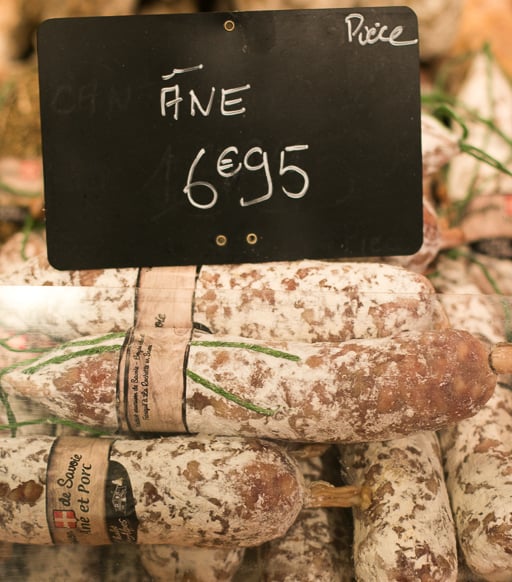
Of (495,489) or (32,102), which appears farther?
(32,102)

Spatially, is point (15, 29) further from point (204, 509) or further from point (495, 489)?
point (495, 489)

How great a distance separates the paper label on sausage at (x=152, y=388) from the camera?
1379 mm

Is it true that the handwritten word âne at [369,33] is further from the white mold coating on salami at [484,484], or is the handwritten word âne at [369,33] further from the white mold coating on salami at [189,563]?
the white mold coating on salami at [189,563]

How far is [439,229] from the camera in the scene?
1.96 meters

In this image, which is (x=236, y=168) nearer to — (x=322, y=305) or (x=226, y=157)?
(x=226, y=157)

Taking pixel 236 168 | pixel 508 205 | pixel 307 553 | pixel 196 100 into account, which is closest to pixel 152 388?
pixel 307 553

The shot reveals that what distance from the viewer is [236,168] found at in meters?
1.71

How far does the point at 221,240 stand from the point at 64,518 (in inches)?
32.4

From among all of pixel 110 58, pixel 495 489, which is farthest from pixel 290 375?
pixel 110 58

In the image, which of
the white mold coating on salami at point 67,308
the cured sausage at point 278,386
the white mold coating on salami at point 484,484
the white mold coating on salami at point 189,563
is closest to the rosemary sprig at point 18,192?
the white mold coating on salami at point 67,308

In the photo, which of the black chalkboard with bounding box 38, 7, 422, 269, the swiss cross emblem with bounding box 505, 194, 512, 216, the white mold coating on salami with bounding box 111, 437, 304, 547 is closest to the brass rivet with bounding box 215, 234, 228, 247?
the black chalkboard with bounding box 38, 7, 422, 269

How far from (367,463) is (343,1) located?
6.27ft

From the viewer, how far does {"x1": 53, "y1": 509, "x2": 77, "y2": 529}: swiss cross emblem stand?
1.32m

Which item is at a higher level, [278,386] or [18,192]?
[18,192]
